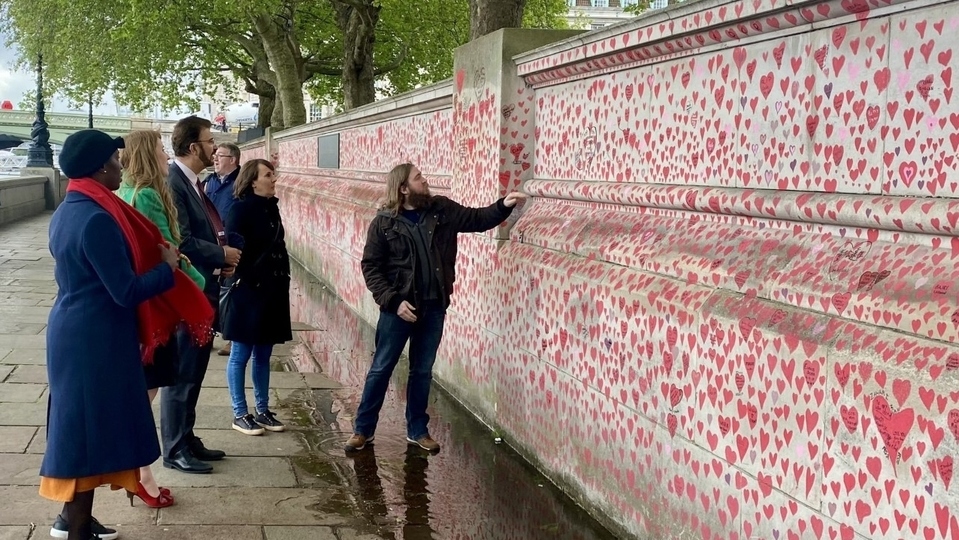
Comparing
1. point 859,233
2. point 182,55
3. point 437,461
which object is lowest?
point 437,461

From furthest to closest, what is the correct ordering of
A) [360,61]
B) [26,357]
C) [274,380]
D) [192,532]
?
[360,61] < [26,357] < [274,380] < [192,532]

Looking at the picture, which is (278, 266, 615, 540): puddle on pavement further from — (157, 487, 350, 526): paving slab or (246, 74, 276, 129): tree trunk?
(246, 74, 276, 129): tree trunk

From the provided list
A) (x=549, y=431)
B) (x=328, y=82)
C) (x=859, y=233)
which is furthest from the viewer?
(x=328, y=82)

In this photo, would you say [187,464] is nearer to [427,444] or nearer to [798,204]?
[427,444]

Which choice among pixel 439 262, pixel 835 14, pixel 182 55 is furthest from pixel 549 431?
pixel 182 55

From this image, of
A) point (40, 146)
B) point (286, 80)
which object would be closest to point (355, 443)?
point (286, 80)

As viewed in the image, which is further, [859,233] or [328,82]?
[328,82]

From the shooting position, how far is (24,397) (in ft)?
24.6

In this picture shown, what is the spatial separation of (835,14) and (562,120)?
9.07 ft

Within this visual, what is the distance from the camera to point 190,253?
18.8ft

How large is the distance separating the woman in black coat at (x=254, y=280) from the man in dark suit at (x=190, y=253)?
2.14 feet

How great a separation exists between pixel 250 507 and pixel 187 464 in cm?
73

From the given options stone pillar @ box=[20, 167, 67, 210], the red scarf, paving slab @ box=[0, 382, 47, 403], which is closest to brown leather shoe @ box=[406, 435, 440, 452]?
the red scarf

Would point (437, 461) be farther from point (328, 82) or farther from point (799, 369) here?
point (328, 82)
